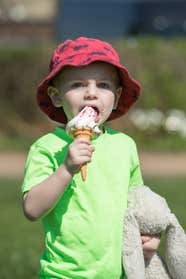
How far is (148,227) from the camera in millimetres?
4082

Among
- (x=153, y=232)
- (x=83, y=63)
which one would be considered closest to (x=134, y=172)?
(x=153, y=232)

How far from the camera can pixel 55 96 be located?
426 cm

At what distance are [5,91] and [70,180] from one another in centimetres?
1891

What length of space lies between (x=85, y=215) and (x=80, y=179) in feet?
0.47

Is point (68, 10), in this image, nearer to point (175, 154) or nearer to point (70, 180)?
point (175, 154)

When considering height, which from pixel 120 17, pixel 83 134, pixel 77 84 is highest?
pixel 120 17

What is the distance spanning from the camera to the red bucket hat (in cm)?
409

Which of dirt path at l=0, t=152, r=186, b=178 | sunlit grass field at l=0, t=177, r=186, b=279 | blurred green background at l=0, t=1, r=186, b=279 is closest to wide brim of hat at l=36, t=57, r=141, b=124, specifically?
sunlit grass field at l=0, t=177, r=186, b=279

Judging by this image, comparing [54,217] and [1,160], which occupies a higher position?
[1,160]

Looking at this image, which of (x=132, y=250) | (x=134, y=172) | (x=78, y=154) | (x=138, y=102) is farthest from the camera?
(x=138, y=102)

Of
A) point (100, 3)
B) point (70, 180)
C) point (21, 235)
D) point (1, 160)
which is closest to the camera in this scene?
point (70, 180)

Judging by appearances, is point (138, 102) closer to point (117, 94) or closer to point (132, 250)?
point (117, 94)

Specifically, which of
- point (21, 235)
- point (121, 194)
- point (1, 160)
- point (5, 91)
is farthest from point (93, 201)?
point (5, 91)

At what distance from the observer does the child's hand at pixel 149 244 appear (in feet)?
13.4
